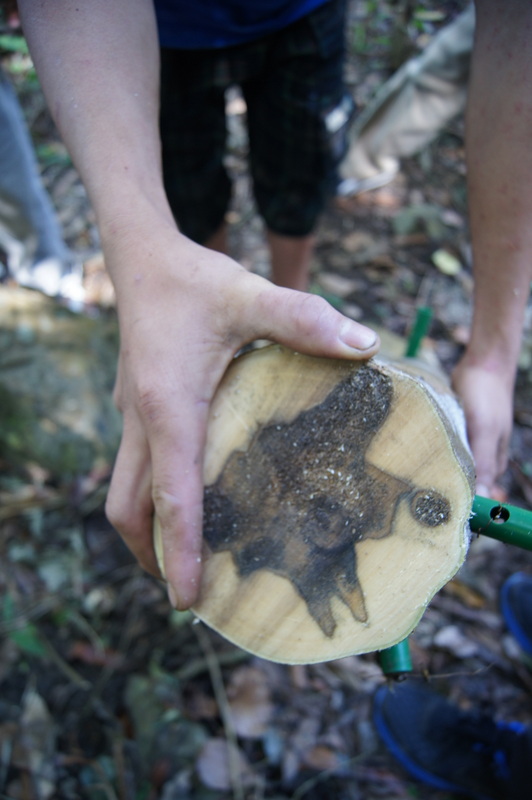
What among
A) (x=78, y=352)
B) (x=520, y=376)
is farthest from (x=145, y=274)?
(x=520, y=376)

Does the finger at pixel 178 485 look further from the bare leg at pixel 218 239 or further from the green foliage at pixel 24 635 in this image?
the bare leg at pixel 218 239

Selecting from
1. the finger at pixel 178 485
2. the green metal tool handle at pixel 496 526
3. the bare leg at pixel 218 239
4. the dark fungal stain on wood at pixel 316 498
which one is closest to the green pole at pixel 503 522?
the green metal tool handle at pixel 496 526

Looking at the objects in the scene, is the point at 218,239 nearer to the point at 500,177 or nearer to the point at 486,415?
the point at 500,177

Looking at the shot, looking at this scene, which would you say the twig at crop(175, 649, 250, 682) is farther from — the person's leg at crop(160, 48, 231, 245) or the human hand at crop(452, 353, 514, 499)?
the person's leg at crop(160, 48, 231, 245)

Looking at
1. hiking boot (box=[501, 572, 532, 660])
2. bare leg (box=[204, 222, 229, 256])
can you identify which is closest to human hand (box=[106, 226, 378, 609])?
bare leg (box=[204, 222, 229, 256])

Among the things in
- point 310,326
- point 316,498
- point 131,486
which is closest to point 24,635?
point 131,486

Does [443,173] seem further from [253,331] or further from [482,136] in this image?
[253,331]
